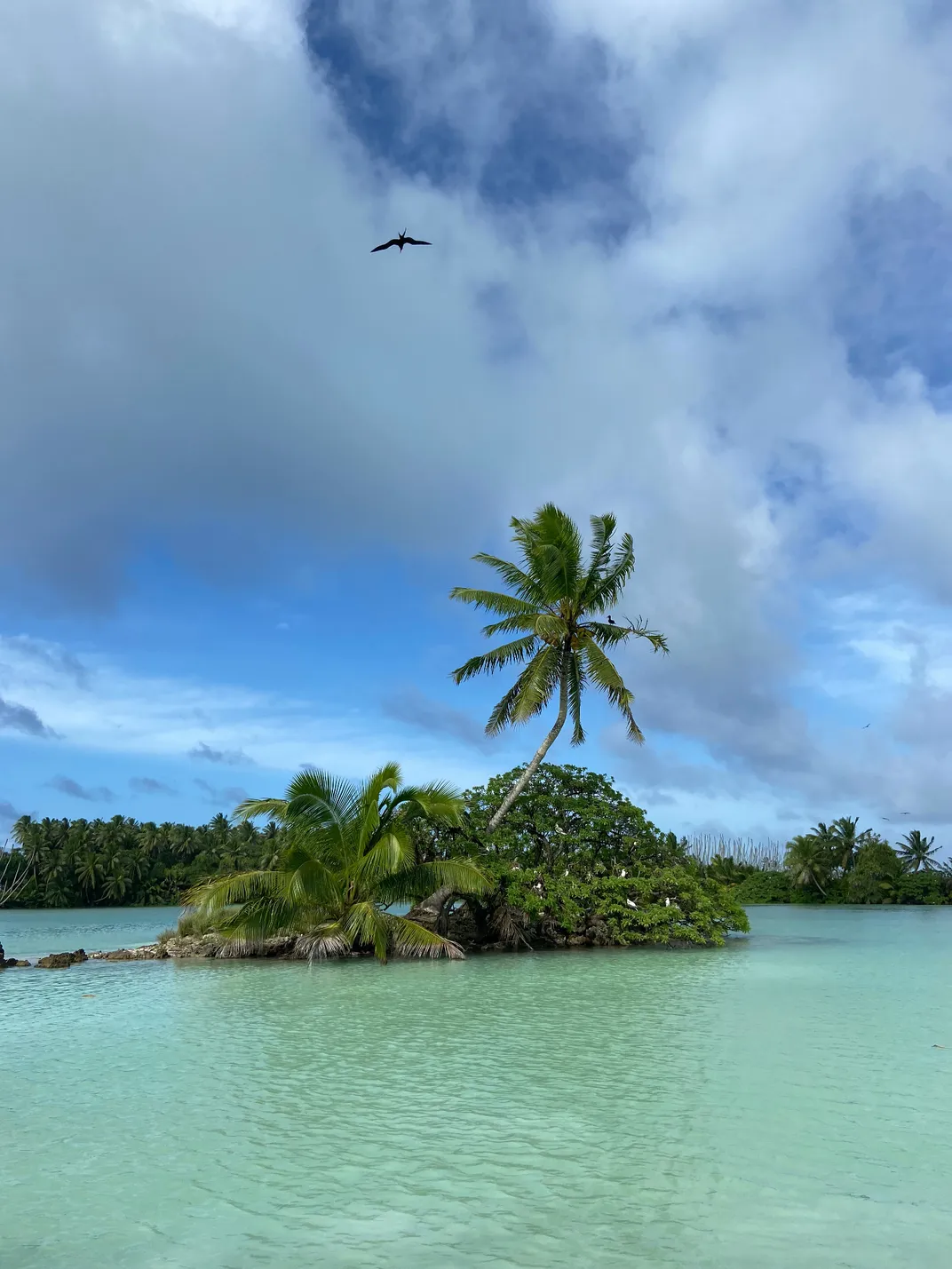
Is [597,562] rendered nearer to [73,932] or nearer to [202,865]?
[73,932]

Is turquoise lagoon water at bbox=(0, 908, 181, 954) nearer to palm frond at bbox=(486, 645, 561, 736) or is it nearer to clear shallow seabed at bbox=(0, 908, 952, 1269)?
palm frond at bbox=(486, 645, 561, 736)

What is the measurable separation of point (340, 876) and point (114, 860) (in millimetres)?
59199

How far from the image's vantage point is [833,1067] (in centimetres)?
870

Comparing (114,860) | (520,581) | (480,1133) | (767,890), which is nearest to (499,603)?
(520,581)

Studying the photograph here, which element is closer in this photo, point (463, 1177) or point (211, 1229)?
point (211, 1229)

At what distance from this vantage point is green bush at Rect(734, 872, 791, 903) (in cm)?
8281

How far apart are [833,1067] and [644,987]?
5909 millimetres

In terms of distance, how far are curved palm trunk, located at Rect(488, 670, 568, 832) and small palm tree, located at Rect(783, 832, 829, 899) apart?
6419cm

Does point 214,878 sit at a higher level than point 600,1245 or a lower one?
higher

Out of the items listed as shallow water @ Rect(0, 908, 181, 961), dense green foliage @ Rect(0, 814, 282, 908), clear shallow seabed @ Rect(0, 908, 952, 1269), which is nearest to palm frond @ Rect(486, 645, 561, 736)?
clear shallow seabed @ Rect(0, 908, 952, 1269)

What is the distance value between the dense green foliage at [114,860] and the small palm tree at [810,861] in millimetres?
45791

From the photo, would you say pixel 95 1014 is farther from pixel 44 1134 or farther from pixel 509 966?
pixel 509 966

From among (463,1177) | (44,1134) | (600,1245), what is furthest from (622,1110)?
(44,1134)

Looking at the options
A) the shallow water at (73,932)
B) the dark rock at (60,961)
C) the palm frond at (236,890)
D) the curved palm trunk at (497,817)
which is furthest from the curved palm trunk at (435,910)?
the shallow water at (73,932)
